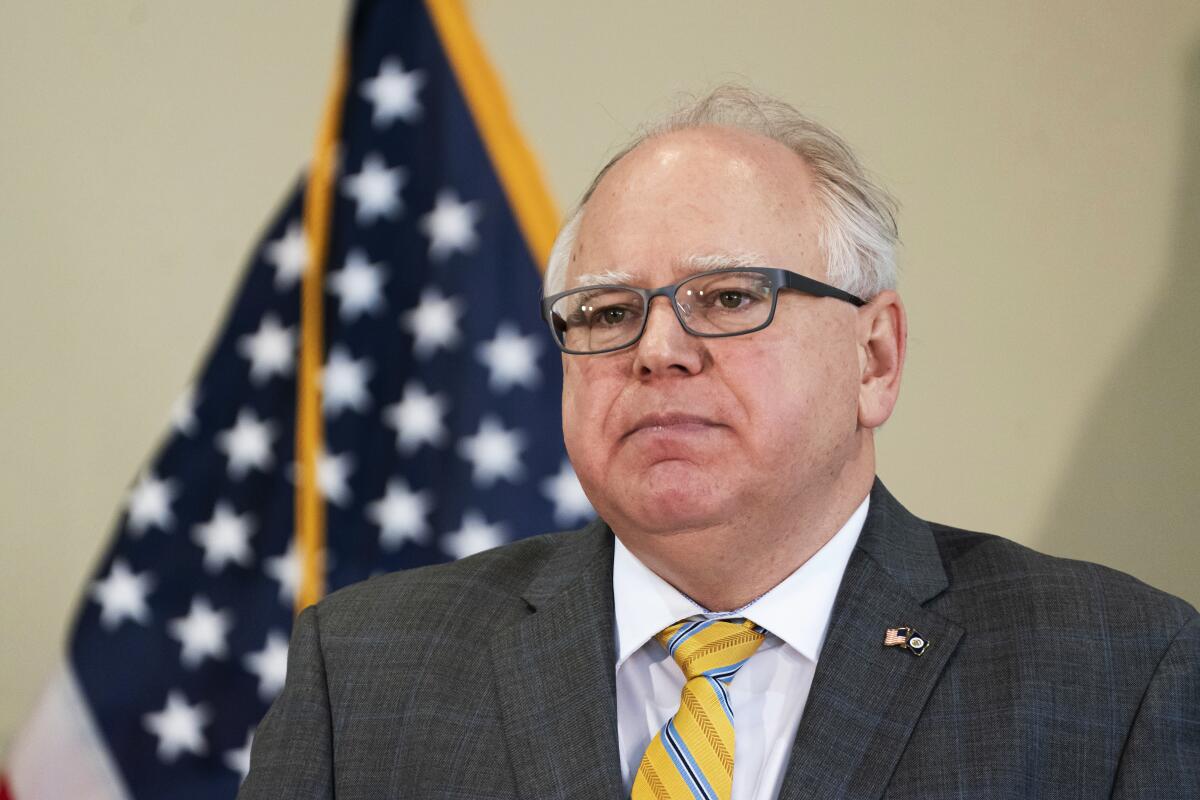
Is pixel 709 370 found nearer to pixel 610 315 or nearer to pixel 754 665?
pixel 610 315

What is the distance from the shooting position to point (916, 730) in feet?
5.06

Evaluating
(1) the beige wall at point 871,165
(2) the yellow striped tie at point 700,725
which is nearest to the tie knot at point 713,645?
(2) the yellow striped tie at point 700,725

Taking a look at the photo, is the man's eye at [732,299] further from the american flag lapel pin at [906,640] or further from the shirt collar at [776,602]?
the american flag lapel pin at [906,640]

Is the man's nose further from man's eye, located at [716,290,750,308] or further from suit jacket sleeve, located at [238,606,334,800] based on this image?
suit jacket sleeve, located at [238,606,334,800]

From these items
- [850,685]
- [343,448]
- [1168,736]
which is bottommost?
[1168,736]

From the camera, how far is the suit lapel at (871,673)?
1.51 metres

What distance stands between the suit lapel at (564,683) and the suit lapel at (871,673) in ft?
0.80

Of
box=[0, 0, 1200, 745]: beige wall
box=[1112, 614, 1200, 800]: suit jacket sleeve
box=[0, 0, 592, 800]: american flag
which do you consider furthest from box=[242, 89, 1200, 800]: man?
box=[0, 0, 1200, 745]: beige wall

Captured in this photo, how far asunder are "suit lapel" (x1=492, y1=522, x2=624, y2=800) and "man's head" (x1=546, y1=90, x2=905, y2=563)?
17 centimetres

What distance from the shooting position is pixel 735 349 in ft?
5.24

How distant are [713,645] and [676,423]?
0.95ft

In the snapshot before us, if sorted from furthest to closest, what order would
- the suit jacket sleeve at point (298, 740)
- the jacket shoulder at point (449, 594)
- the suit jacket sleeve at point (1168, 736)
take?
1. the jacket shoulder at point (449, 594)
2. the suit jacket sleeve at point (298, 740)
3. the suit jacket sleeve at point (1168, 736)

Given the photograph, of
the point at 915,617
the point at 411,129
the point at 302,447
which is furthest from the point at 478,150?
the point at 915,617

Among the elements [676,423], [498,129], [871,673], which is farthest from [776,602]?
[498,129]
